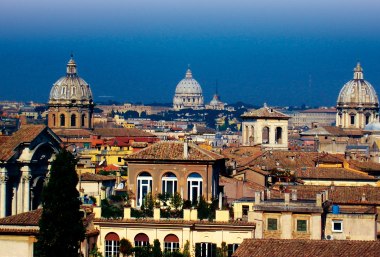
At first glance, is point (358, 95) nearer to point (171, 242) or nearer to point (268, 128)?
point (268, 128)

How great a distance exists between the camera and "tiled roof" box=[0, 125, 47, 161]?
56.2 metres

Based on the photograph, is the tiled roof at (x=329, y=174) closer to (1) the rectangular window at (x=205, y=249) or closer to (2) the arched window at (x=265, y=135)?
(1) the rectangular window at (x=205, y=249)

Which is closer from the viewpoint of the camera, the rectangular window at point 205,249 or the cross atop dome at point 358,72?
the rectangular window at point 205,249

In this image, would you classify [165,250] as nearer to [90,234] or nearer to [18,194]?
[90,234]

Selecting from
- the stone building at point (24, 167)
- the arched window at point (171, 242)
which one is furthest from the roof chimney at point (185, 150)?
the stone building at point (24, 167)

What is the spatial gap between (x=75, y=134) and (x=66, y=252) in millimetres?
97335

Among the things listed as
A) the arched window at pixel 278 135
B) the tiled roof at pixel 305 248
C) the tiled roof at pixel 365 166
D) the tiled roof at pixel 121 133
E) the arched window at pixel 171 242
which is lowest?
the tiled roof at pixel 305 248

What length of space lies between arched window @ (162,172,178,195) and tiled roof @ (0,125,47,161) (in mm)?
9332

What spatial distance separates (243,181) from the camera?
52.8 meters

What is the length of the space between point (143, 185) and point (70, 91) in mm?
105824

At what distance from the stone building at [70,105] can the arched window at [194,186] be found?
10022 centimetres

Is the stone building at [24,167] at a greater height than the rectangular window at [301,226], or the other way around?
the stone building at [24,167]

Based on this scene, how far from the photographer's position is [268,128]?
104 metres

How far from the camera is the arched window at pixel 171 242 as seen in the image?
140 feet
